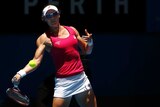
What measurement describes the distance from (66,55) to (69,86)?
1.04 ft

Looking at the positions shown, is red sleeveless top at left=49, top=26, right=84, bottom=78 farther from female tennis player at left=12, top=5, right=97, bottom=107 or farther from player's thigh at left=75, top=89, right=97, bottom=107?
player's thigh at left=75, top=89, right=97, bottom=107

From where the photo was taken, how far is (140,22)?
882cm

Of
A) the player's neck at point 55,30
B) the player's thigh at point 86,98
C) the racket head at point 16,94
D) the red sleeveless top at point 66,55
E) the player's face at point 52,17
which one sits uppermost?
the player's face at point 52,17

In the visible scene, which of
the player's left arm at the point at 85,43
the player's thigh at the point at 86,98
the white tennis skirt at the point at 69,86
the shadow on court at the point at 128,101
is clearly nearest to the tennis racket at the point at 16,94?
the white tennis skirt at the point at 69,86

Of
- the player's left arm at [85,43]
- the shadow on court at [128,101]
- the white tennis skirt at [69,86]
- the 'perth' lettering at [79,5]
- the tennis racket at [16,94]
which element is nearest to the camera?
the tennis racket at [16,94]

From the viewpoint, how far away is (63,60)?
6184mm

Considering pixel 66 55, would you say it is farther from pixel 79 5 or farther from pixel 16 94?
pixel 79 5

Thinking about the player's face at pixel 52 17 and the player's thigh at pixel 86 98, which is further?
the player's thigh at pixel 86 98

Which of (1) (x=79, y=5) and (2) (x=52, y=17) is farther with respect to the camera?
(1) (x=79, y=5)

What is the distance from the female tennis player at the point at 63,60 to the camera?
20.1 ft

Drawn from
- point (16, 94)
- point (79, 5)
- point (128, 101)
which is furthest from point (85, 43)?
point (128, 101)

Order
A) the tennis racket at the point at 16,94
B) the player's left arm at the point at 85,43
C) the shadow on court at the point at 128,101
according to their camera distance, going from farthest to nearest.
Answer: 1. the shadow on court at the point at 128,101
2. the player's left arm at the point at 85,43
3. the tennis racket at the point at 16,94

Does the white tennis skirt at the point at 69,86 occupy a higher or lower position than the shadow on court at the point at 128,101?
higher

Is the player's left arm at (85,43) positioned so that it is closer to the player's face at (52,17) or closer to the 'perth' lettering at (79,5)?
the player's face at (52,17)
